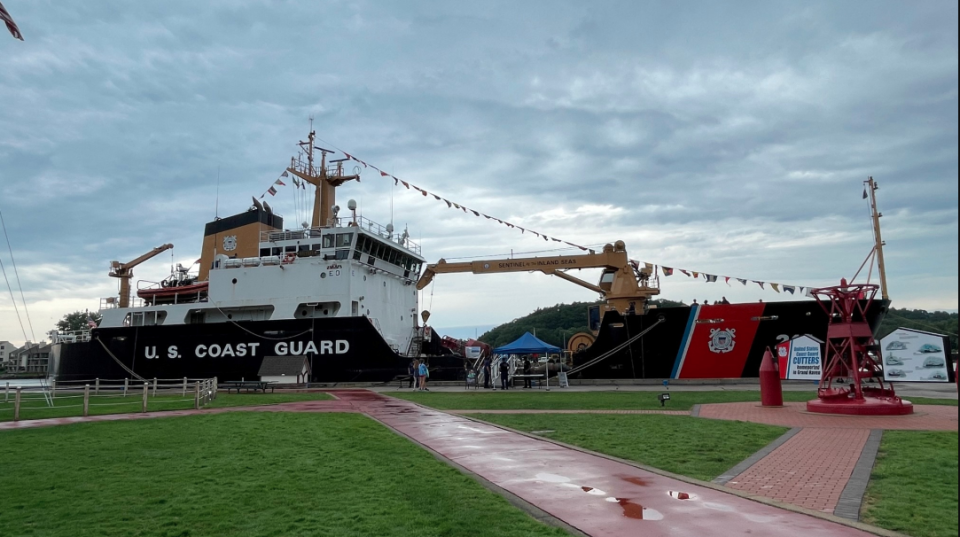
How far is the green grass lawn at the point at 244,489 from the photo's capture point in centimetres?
497

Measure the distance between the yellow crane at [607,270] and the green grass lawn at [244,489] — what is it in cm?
1840

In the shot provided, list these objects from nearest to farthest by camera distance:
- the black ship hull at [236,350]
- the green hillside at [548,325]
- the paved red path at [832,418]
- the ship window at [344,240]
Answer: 1. the paved red path at [832,418]
2. the black ship hull at [236,350]
3. the ship window at [344,240]
4. the green hillside at [548,325]

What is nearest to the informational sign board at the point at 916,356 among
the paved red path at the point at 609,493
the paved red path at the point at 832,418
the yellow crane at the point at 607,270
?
the paved red path at the point at 832,418

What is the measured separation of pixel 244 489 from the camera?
6.32 m

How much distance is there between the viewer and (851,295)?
1338cm

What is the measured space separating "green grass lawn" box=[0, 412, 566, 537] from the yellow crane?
18403 mm

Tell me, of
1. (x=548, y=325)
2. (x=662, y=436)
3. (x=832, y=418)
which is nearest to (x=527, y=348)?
(x=832, y=418)

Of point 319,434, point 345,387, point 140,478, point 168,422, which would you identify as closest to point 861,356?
point 319,434

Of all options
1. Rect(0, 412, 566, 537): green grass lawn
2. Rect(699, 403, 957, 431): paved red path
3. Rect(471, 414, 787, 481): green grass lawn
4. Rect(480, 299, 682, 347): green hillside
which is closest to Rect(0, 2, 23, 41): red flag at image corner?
Rect(0, 412, 566, 537): green grass lawn

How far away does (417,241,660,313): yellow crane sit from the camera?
88.8 ft

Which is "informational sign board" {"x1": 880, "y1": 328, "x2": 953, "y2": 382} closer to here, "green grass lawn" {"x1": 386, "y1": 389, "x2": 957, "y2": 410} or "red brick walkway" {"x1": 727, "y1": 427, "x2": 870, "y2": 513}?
"green grass lawn" {"x1": 386, "y1": 389, "x2": 957, "y2": 410}

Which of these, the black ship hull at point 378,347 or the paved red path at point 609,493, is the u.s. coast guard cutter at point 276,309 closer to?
the black ship hull at point 378,347

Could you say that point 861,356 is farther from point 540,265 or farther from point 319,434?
point 540,265

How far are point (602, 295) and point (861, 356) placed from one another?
14.9 meters
